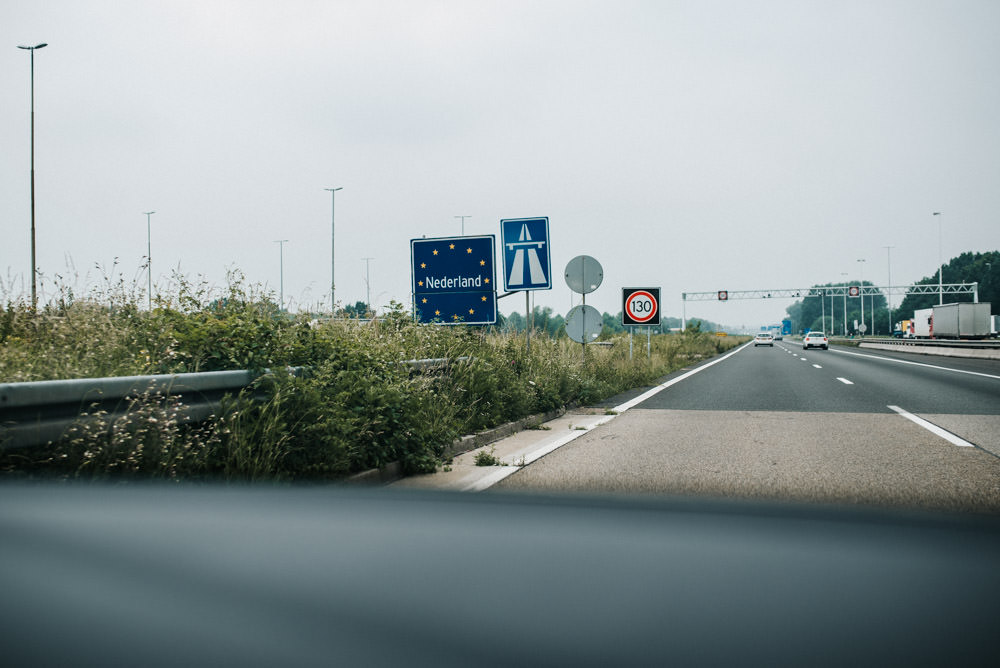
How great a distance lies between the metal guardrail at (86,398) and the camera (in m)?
3.26

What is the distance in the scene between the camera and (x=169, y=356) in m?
5.33

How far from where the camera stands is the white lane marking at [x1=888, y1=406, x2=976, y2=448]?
25.8ft

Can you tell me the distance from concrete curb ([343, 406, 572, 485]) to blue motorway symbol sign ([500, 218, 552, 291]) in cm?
249

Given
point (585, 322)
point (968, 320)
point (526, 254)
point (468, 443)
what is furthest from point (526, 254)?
point (968, 320)

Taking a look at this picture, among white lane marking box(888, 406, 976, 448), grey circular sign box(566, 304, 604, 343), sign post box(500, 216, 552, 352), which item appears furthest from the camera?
grey circular sign box(566, 304, 604, 343)

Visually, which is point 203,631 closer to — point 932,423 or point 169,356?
point 169,356

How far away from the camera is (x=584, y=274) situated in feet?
49.6

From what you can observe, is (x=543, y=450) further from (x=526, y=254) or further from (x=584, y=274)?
(x=584, y=274)

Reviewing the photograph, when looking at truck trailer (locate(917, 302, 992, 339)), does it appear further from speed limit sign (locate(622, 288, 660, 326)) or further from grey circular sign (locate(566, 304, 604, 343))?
grey circular sign (locate(566, 304, 604, 343))

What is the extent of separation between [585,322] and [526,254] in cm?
298

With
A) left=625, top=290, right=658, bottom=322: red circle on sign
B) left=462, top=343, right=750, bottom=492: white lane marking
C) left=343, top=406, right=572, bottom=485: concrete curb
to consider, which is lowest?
left=462, top=343, right=750, bottom=492: white lane marking

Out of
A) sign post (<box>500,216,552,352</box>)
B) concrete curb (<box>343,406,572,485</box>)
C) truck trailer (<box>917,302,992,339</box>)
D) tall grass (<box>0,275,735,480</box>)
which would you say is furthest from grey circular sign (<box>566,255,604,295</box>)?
truck trailer (<box>917,302,992,339</box>)

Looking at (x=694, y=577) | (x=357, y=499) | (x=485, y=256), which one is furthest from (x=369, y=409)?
(x=485, y=256)

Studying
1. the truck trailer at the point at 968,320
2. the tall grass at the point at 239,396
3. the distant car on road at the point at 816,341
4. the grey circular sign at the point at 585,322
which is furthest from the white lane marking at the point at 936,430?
the distant car on road at the point at 816,341
